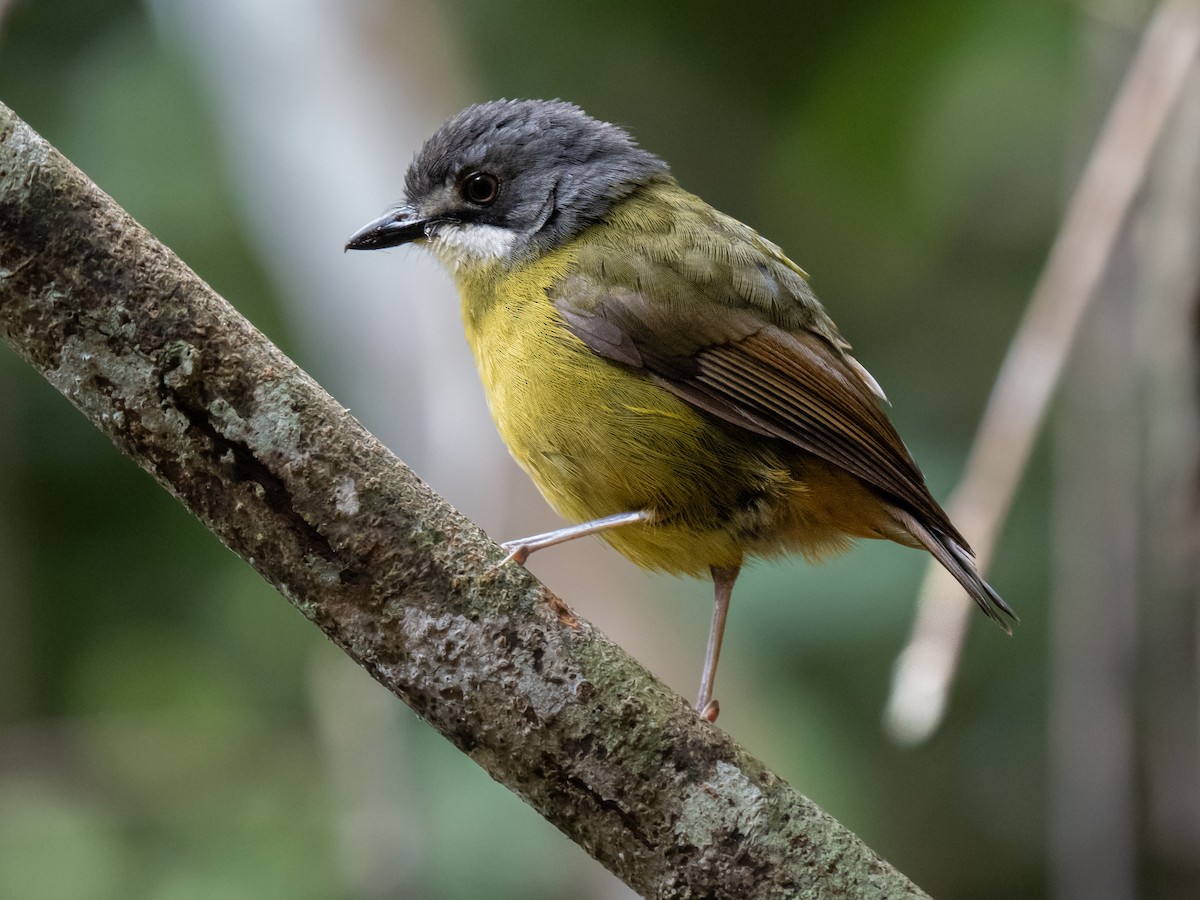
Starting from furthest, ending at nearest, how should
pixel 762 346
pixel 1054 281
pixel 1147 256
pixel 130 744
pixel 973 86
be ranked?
1. pixel 973 86
2. pixel 130 744
3. pixel 1147 256
4. pixel 1054 281
5. pixel 762 346

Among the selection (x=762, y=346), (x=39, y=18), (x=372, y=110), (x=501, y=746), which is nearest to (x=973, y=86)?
(x=372, y=110)

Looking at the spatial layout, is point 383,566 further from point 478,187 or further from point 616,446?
point 478,187

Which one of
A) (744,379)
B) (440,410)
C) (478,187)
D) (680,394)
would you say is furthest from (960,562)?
(440,410)

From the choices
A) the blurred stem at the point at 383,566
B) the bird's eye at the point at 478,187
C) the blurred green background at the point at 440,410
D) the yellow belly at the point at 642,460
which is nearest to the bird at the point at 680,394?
the yellow belly at the point at 642,460

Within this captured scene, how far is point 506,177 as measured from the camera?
356 cm

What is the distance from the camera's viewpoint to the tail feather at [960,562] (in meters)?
2.89

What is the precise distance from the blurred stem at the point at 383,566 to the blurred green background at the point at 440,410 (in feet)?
6.08

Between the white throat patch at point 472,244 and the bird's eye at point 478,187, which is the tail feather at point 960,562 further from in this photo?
the bird's eye at point 478,187

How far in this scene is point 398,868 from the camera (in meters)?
4.29

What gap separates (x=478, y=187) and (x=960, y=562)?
163cm

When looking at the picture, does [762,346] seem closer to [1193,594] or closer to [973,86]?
[1193,594]

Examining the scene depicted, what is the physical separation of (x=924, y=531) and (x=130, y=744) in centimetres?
358

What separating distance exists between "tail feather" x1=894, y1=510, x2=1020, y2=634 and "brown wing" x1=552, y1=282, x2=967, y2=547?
0.08 ft

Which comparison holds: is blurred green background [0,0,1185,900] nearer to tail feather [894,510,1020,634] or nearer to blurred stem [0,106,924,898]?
tail feather [894,510,1020,634]
